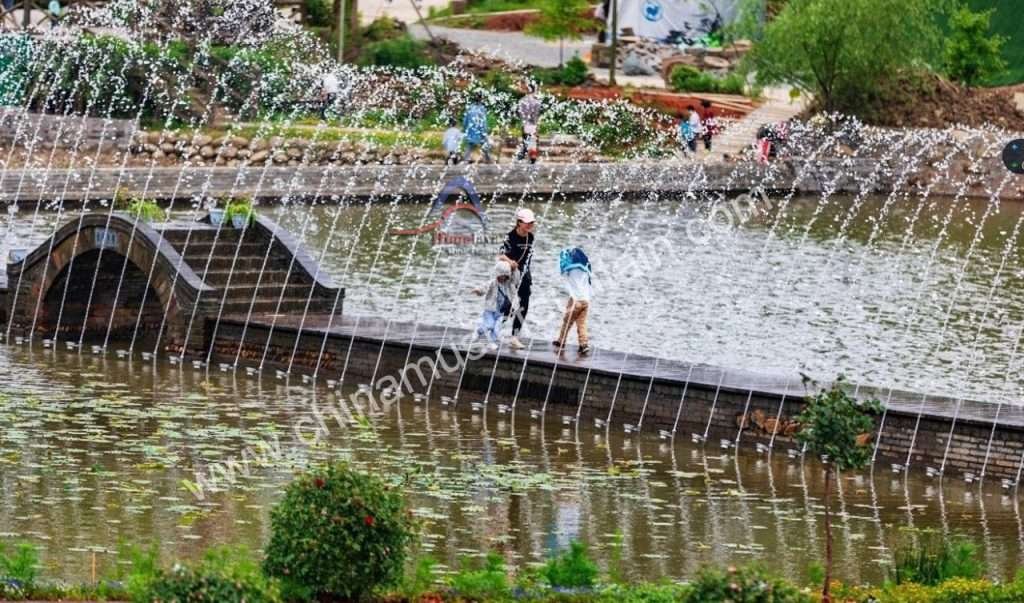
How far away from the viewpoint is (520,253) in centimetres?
2617

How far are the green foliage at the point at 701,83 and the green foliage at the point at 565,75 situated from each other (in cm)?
249

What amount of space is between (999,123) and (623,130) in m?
10.8

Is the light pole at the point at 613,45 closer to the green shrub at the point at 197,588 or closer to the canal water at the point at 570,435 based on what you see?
the canal water at the point at 570,435

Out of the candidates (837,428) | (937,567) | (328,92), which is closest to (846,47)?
(328,92)

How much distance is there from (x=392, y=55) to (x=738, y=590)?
49.6m

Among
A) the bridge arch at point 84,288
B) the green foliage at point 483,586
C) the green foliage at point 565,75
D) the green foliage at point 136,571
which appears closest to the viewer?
the green foliage at point 136,571

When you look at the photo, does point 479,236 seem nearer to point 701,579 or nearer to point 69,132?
point 69,132

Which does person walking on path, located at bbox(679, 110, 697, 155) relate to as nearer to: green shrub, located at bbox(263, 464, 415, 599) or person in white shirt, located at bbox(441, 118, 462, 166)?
person in white shirt, located at bbox(441, 118, 462, 166)

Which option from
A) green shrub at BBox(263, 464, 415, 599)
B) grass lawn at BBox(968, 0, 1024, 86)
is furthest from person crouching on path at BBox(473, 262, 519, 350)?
grass lawn at BBox(968, 0, 1024, 86)

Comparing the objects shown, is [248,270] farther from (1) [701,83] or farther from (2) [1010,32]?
(2) [1010,32]

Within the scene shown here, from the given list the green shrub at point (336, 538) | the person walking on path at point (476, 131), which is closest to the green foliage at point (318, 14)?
the person walking on path at point (476, 131)

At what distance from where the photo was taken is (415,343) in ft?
84.8

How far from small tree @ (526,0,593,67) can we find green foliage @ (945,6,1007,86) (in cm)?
1055

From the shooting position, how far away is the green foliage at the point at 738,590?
1273 centimetres
